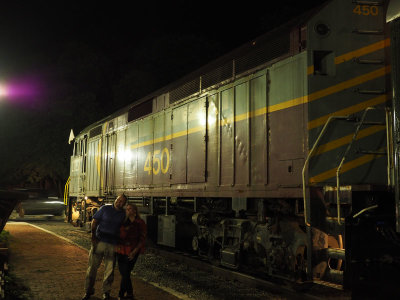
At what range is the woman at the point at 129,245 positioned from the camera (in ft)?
21.6

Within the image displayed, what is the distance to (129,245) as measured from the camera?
22.4ft

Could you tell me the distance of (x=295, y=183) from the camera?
6.40 meters

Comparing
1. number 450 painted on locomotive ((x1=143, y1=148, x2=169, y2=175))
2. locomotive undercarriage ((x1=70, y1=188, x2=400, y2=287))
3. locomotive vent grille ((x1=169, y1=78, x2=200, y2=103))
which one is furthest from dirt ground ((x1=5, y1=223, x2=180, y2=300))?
locomotive vent grille ((x1=169, y1=78, x2=200, y2=103))

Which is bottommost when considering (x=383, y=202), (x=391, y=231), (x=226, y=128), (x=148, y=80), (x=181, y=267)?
(x=181, y=267)

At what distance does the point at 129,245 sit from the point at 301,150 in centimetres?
300

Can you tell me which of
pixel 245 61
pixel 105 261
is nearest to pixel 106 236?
pixel 105 261

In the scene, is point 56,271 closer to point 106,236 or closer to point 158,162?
point 106,236

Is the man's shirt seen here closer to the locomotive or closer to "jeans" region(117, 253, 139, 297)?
"jeans" region(117, 253, 139, 297)

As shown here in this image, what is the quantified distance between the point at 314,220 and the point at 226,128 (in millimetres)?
3215

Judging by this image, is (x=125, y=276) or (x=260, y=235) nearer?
(x=125, y=276)

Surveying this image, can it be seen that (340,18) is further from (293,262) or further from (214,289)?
(214,289)

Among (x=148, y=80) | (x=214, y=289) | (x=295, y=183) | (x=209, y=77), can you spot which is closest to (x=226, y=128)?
(x=209, y=77)

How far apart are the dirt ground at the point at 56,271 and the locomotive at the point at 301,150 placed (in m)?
1.84

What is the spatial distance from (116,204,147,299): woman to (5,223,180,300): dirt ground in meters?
0.36
